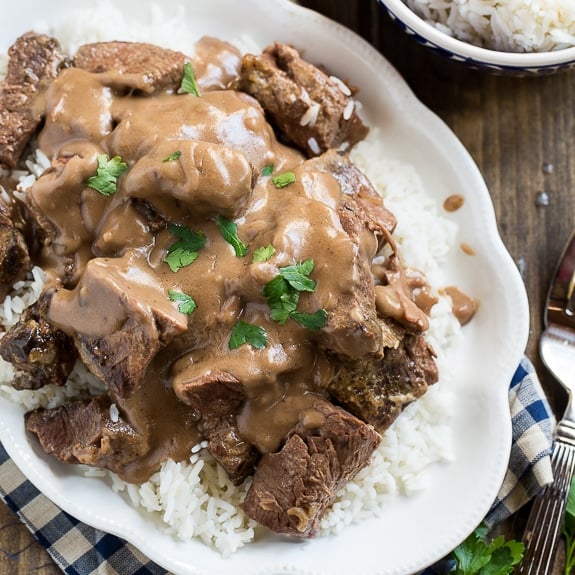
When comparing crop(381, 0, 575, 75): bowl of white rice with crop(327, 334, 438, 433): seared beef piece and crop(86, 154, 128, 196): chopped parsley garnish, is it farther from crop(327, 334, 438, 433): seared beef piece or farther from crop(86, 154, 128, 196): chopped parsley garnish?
crop(86, 154, 128, 196): chopped parsley garnish

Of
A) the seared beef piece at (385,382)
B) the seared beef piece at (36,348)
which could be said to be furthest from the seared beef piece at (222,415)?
the seared beef piece at (36,348)

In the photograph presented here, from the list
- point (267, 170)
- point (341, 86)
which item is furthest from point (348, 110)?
point (267, 170)

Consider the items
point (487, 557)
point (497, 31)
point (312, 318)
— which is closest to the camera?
point (312, 318)

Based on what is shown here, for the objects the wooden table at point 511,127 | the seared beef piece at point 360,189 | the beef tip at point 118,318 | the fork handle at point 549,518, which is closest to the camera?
the beef tip at point 118,318

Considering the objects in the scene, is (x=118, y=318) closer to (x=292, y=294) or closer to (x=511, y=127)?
(x=292, y=294)

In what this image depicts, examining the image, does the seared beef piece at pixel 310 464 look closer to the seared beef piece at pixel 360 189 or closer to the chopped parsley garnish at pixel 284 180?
the seared beef piece at pixel 360 189
